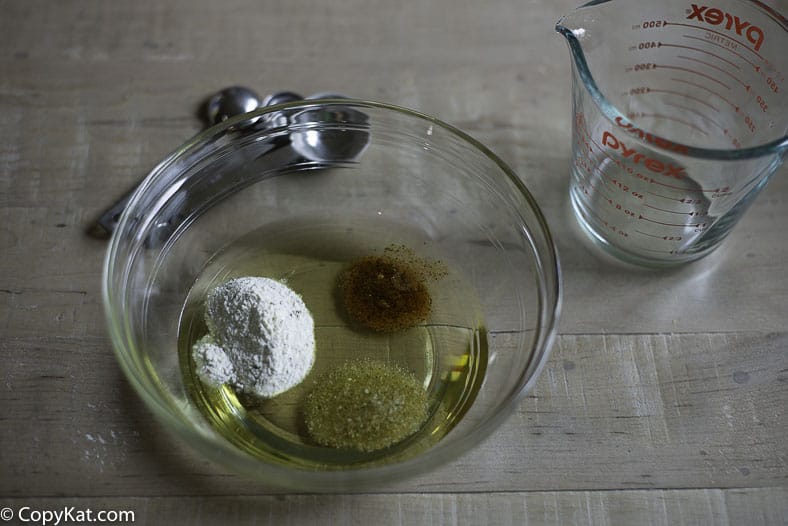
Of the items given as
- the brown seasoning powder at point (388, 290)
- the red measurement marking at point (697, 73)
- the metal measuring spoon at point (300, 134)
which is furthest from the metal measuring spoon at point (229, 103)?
the red measurement marking at point (697, 73)

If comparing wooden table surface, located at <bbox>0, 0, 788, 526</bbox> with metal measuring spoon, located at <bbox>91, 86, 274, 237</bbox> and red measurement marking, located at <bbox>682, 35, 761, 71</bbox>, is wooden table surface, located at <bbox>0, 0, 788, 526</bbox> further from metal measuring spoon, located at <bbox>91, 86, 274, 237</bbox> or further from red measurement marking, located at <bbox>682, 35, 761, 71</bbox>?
red measurement marking, located at <bbox>682, 35, 761, 71</bbox>

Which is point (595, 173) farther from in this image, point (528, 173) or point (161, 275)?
point (161, 275)

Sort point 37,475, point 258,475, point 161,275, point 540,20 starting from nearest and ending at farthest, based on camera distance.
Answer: point 258,475, point 37,475, point 161,275, point 540,20

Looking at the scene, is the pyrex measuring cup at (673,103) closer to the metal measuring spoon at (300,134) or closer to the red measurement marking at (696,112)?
the red measurement marking at (696,112)

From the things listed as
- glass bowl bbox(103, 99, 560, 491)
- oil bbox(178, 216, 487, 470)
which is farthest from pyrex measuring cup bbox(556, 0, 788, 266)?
oil bbox(178, 216, 487, 470)

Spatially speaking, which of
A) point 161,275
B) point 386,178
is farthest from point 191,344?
point 386,178
